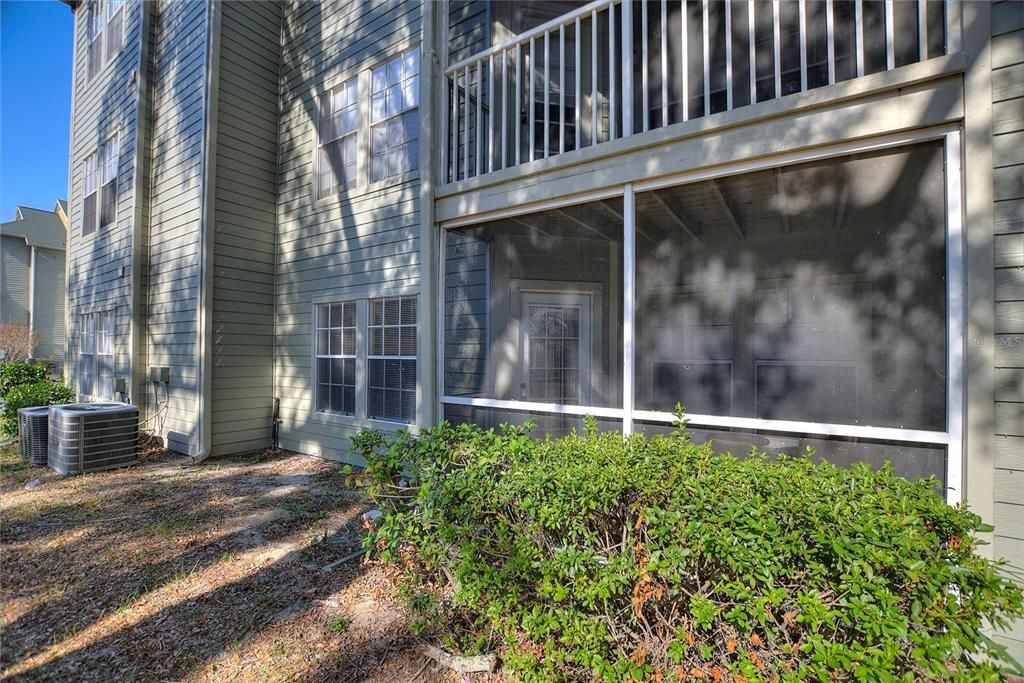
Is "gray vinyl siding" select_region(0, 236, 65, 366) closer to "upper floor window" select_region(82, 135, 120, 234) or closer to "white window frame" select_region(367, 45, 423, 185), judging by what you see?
"upper floor window" select_region(82, 135, 120, 234)

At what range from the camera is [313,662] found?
8.45ft

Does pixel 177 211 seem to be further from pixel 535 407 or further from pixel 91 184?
pixel 535 407

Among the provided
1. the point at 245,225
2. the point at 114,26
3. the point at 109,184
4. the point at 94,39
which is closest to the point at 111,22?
the point at 114,26

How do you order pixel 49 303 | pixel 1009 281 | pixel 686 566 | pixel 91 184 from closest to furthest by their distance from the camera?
pixel 686 566 < pixel 1009 281 < pixel 91 184 < pixel 49 303

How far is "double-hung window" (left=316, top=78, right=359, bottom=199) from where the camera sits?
684 centimetres

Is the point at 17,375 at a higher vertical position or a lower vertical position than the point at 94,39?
lower

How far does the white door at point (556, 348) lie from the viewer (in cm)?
375

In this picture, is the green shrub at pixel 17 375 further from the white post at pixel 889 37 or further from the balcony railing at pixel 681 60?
the white post at pixel 889 37

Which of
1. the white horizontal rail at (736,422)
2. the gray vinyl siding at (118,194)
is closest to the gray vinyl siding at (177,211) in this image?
the gray vinyl siding at (118,194)

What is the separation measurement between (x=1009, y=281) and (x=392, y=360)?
563cm

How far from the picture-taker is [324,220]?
700 centimetres

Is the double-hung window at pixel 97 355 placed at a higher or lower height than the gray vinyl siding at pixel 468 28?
lower

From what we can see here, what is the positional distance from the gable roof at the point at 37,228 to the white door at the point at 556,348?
28757 millimetres

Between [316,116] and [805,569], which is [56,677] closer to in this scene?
[805,569]
